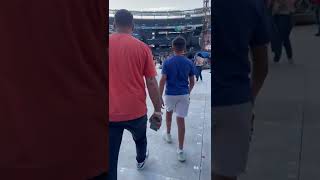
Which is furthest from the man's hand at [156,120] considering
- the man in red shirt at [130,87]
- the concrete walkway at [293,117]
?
the concrete walkway at [293,117]

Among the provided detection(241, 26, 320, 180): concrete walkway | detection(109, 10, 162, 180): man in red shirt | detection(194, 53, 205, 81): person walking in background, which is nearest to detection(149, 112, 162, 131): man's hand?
detection(109, 10, 162, 180): man in red shirt

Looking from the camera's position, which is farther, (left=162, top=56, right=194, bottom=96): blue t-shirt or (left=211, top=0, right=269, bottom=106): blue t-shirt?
(left=162, top=56, right=194, bottom=96): blue t-shirt

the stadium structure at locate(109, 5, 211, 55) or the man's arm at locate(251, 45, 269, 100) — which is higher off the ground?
the stadium structure at locate(109, 5, 211, 55)

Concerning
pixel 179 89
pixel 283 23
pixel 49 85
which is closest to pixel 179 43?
pixel 179 89

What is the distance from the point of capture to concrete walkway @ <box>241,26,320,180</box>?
69cm

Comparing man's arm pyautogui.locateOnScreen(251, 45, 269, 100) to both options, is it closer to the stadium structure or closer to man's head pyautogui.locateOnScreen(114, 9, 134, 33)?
the stadium structure

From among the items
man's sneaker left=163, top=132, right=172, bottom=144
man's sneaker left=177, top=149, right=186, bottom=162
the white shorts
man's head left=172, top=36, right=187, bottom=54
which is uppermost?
man's head left=172, top=36, right=187, bottom=54

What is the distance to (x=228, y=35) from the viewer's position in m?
0.68

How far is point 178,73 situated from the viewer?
0.80 metres

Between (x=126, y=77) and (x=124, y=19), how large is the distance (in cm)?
16

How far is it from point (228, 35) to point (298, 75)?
0.16 metres

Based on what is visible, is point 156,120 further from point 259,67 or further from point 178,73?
point 259,67

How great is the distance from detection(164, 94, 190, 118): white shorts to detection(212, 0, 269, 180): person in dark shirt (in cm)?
9

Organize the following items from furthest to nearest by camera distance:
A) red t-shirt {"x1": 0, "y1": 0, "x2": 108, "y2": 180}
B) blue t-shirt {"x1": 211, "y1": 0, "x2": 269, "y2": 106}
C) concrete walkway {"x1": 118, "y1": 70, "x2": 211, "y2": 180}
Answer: red t-shirt {"x1": 0, "y1": 0, "x2": 108, "y2": 180}
concrete walkway {"x1": 118, "y1": 70, "x2": 211, "y2": 180}
blue t-shirt {"x1": 211, "y1": 0, "x2": 269, "y2": 106}
